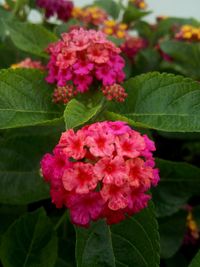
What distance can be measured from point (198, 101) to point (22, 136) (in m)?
0.30

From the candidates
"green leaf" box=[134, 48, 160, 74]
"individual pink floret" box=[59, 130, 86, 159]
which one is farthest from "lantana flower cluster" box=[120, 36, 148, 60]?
"individual pink floret" box=[59, 130, 86, 159]

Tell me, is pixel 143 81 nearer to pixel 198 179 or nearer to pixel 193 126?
Result: pixel 193 126

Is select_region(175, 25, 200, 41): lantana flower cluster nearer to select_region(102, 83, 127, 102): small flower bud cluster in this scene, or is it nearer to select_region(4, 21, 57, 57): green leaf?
select_region(4, 21, 57, 57): green leaf

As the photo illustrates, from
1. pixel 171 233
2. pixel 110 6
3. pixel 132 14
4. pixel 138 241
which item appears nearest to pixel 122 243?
pixel 138 241

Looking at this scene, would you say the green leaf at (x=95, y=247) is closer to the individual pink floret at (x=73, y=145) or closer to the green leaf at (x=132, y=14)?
the individual pink floret at (x=73, y=145)

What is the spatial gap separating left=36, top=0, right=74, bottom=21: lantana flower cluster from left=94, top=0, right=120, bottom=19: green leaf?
23 cm

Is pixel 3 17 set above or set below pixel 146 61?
above

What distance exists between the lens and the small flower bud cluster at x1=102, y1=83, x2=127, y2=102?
85cm

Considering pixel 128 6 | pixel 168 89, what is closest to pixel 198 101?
pixel 168 89

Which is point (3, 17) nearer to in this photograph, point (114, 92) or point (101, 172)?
point (114, 92)

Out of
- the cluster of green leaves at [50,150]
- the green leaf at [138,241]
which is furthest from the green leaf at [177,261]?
the green leaf at [138,241]

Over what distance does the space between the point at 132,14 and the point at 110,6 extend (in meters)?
0.15

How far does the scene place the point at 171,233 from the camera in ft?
3.52

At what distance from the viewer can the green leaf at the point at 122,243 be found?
0.80 m
